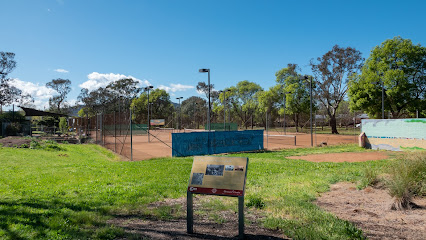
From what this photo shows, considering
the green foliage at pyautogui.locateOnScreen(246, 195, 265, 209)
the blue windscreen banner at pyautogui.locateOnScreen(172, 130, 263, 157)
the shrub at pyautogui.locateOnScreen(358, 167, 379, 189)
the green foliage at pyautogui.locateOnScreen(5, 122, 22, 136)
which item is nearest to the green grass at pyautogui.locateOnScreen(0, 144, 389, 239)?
the green foliage at pyautogui.locateOnScreen(246, 195, 265, 209)

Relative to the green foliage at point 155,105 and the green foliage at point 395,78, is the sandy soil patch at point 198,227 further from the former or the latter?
the green foliage at point 155,105

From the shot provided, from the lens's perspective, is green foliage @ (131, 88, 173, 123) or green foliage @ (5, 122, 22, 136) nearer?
green foliage @ (5, 122, 22, 136)

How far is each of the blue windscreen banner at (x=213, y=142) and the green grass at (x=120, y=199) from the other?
5.88 metres

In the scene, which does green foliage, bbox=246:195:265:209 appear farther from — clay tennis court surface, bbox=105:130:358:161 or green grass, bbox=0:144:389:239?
clay tennis court surface, bbox=105:130:358:161

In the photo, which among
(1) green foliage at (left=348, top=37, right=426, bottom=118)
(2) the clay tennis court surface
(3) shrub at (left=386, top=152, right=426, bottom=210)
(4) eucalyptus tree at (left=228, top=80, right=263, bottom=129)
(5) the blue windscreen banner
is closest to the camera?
(3) shrub at (left=386, top=152, right=426, bottom=210)

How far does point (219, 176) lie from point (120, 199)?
3.10 m

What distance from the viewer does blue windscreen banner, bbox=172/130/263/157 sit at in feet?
55.9

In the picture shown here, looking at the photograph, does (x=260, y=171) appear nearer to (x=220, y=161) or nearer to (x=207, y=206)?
(x=207, y=206)

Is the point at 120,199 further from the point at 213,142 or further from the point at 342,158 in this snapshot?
the point at 342,158

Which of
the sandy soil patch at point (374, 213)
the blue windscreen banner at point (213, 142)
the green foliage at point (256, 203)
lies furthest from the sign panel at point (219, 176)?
the blue windscreen banner at point (213, 142)

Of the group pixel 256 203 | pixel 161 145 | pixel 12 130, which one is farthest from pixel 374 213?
pixel 12 130

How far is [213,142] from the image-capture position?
18.3 meters

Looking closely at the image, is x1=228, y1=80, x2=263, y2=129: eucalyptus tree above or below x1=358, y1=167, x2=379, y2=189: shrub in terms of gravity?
above

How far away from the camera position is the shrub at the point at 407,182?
226 inches
